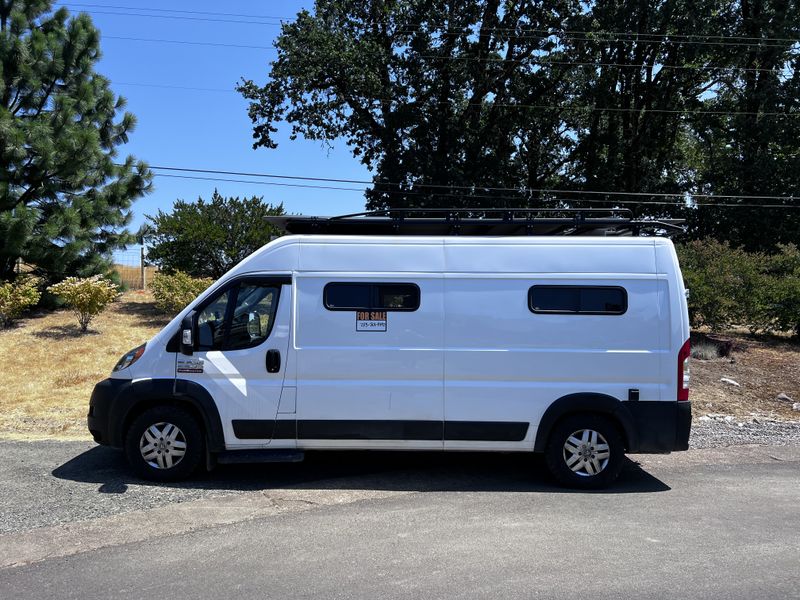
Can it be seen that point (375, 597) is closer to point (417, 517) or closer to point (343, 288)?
point (417, 517)

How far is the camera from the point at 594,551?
5191 mm

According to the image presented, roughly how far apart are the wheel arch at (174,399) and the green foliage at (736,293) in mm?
12833

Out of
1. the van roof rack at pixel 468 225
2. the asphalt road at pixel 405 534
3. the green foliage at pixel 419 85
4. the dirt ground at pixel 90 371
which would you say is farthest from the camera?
the green foliage at pixel 419 85

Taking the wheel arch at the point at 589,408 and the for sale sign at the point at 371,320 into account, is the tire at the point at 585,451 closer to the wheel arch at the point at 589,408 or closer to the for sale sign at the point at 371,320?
the wheel arch at the point at 589,408

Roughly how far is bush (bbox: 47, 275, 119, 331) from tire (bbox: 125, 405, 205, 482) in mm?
9563

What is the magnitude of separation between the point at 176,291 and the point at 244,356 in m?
11.1

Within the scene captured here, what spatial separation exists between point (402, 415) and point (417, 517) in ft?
3.72

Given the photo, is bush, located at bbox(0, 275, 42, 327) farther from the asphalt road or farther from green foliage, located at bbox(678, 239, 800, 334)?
green foliage, located at bbox(678, 239, 800, 334)

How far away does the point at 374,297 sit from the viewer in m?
6.92

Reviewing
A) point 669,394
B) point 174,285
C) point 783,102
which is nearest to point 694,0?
point 783,102

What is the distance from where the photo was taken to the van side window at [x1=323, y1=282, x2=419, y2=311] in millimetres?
6918

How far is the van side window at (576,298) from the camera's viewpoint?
689cm

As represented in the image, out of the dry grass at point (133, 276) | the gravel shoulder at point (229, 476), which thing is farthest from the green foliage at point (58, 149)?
the gravel shoulder at point (229, 476)

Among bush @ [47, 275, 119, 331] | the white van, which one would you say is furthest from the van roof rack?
bush @ [47, 275, 119, 331]
